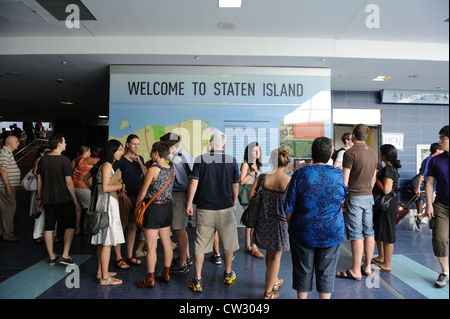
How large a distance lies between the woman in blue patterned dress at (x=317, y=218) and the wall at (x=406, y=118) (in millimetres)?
6087

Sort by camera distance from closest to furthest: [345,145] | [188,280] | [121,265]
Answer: [188,280] < [121,265] < [345,145]

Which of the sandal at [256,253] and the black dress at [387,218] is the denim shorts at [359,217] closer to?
the black dress at [387,218]

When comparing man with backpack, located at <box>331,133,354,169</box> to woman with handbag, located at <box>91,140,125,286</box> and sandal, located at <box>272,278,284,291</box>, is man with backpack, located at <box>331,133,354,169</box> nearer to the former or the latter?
sandal, located at <box>272,278,284,291</box>

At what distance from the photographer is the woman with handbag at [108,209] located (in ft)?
9.48

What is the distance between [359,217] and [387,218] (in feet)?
1.65

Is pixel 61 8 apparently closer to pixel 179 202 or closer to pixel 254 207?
pixel 179 202

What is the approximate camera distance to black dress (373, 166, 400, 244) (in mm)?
3344

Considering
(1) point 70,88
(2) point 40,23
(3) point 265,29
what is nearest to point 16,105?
(1) point 70,88

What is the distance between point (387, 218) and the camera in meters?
3.40

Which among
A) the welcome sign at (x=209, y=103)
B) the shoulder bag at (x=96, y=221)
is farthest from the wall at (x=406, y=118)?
the shoulder bag at (x=96, y=221)

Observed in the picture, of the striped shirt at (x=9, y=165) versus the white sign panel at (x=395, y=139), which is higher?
the white sign panel at (x=395, y=139)

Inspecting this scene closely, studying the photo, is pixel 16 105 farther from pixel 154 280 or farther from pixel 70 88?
pixel 154 280

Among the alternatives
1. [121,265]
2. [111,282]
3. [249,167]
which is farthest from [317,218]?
[121,265]

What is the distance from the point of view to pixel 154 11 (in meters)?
4.07
